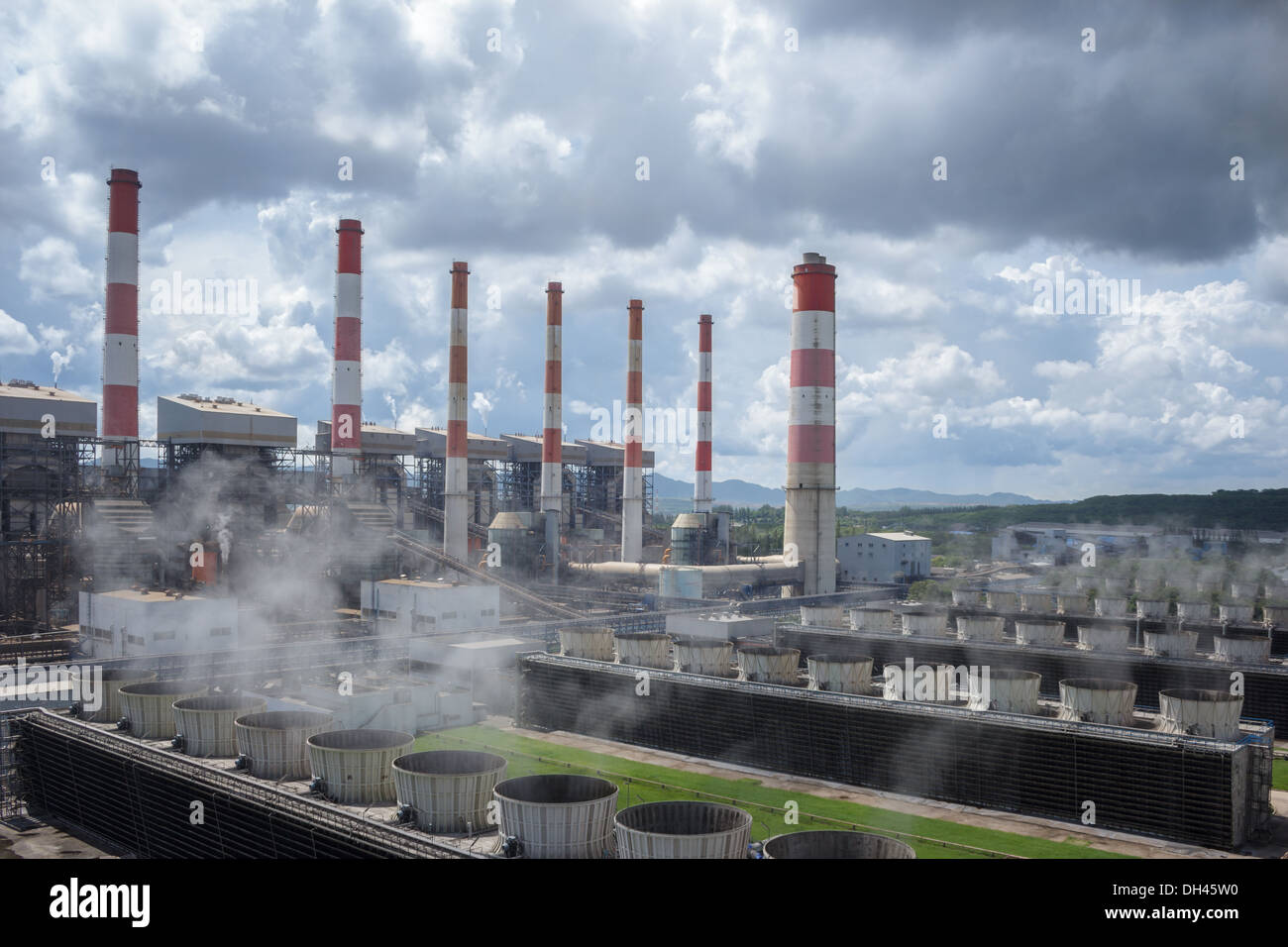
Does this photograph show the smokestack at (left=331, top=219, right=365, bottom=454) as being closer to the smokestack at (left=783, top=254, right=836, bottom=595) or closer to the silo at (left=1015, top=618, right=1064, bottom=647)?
the smokestack at (left=783, top=254, right=836, bottom=595)

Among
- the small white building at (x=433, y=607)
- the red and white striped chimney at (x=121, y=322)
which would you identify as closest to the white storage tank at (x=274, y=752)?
the small white building at (x=433, y=607)

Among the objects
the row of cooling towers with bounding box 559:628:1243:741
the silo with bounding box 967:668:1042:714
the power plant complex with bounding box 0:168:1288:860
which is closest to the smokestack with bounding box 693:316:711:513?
the power plant complex with bounding box 0:168:1288:860

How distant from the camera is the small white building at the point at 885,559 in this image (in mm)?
81500

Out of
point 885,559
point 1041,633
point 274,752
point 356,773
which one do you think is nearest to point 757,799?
point 356,773

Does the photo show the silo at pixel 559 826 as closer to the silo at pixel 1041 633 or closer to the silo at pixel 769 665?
the silo at pixel 769 665

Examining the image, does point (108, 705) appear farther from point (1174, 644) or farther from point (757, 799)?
point (1174, 644)

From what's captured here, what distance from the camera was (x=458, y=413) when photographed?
66375 mm

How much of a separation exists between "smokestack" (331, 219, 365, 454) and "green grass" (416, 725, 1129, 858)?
1221 inches

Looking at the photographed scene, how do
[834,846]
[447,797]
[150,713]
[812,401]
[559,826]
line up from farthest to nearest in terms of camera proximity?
[812,401]
[150,713]
[447,797]
[559,826]
[834,846]

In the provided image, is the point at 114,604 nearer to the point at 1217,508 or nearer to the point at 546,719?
the point at 546,719

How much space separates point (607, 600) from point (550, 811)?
152ft

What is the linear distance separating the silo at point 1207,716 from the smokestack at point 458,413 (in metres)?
49.1

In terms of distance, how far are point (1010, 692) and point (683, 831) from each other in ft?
54.2

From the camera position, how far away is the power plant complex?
2047 centimetres
